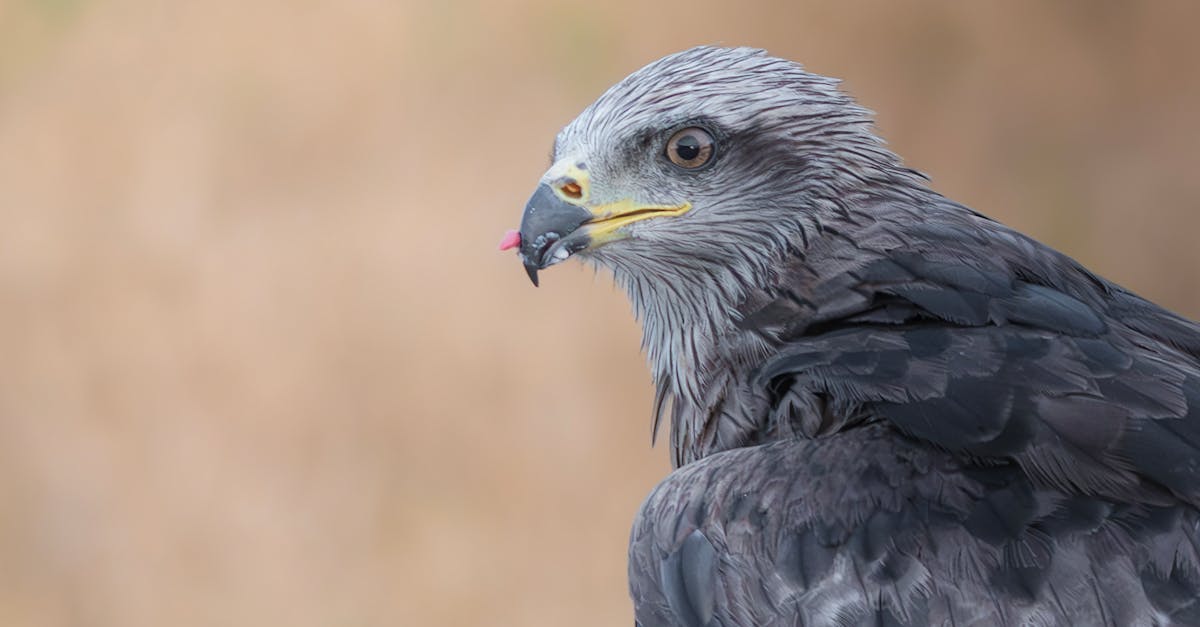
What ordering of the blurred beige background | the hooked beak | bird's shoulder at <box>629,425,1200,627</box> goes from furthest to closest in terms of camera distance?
the blurred beige background → the hooked beak → bird's shoulder at <box>629,425,1200,627</box>

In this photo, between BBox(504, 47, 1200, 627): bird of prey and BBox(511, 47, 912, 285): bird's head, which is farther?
BBox(511, 47, 912, 285): bird's head

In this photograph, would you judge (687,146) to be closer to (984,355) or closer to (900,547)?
(984,355)

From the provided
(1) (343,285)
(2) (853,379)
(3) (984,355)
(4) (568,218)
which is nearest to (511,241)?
(4) (568,218)

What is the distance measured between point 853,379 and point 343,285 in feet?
8.12

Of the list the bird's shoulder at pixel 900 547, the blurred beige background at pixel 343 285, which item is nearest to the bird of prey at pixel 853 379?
the bird's shoulder at pixel 900 547

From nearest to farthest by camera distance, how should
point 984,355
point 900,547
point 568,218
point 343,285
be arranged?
point 900,547
point 984,355
point 568,218
point 343,285

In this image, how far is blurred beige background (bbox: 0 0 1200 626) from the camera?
3988 mm

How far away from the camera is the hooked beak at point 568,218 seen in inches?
81.0

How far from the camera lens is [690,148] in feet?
6.89

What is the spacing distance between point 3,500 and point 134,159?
3.71 ft

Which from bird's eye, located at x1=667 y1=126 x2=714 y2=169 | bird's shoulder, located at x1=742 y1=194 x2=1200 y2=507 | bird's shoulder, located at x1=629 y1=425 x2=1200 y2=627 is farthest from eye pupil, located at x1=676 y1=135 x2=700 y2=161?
bird's shoulder, located at x1=629 y1=425 x2=1200 y2=627

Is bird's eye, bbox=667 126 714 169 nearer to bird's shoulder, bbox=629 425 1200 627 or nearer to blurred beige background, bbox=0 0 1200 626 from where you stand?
bird's shoulder, bbox=629 425 1200 627

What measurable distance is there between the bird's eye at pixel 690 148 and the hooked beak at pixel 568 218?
7 centimetres

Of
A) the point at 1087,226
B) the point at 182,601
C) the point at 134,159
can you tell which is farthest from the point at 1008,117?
the point at 182,601
